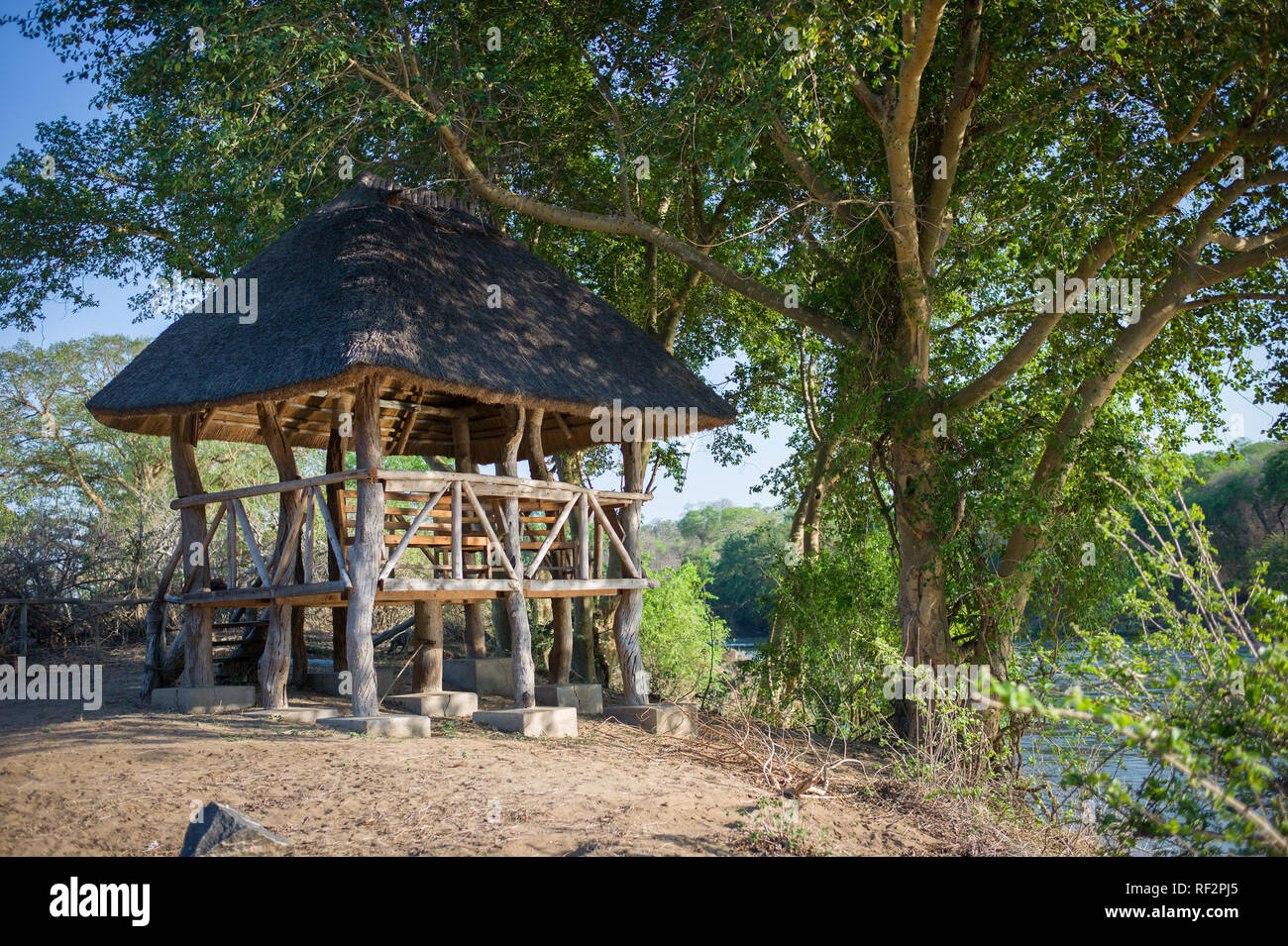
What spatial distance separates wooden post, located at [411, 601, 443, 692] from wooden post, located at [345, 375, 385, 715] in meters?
2.04

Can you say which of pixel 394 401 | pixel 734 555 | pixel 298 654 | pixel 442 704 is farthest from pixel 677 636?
pixel 734 555

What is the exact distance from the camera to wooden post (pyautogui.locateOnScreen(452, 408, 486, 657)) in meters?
11.0

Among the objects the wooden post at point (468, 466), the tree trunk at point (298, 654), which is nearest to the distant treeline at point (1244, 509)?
the wooden post at point (468, 466)

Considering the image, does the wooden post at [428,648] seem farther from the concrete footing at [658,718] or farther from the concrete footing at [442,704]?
the concrete footing at [658,718]

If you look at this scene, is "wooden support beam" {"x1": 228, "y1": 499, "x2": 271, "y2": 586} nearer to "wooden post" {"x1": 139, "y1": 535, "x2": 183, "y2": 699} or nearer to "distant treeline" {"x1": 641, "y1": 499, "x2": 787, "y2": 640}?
"wooden post" {"x1": 139, "y1": 535, "x2": 183, "y2": 699}

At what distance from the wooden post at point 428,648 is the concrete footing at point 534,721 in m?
1.78

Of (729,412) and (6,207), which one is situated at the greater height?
(6,207)

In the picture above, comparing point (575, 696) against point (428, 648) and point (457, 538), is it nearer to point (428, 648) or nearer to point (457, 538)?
point (428, 648)

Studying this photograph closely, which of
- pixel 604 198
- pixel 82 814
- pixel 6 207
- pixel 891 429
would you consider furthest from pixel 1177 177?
pixel 6 207

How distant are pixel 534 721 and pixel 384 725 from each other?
3.66 ft

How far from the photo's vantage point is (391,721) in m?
7.05

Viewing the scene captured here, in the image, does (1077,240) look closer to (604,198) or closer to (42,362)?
(604,198)

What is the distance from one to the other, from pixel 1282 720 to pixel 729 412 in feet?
21.9

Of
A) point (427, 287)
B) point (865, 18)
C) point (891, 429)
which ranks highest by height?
point (865, 18)
